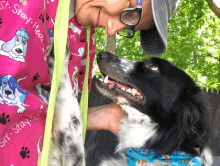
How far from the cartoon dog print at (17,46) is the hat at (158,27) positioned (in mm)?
820

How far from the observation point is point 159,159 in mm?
2049

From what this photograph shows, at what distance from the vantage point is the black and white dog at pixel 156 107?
2.09m

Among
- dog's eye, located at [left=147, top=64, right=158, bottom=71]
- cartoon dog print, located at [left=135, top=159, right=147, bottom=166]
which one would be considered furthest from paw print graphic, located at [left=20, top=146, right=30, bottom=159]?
dog's eye, located at [left=147, top=64, right=158, bottom=71]

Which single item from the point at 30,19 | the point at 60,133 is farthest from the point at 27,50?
the point at 60,133

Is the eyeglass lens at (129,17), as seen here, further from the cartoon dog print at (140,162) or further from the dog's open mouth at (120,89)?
the cartoon dog print at (140,162)

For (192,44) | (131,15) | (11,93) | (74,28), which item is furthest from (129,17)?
(192,44)

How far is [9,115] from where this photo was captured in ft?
3.27

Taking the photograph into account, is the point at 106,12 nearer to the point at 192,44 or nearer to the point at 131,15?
the point at 131,15

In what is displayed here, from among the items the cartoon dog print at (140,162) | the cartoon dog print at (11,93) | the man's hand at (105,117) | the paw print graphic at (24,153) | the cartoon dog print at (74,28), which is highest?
the cartoon dog print at (74,28)

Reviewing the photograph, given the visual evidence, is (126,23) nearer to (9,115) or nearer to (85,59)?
(85,59)

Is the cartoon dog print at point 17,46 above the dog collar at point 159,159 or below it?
above

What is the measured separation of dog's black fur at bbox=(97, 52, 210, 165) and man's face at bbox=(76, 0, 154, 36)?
66 cm

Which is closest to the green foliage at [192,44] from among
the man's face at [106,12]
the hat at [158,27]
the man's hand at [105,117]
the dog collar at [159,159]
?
the man's hand at [105,117]

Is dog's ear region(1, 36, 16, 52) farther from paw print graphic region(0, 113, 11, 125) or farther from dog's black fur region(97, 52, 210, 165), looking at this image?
dog's black fur region(97, 52, 210, 165)
